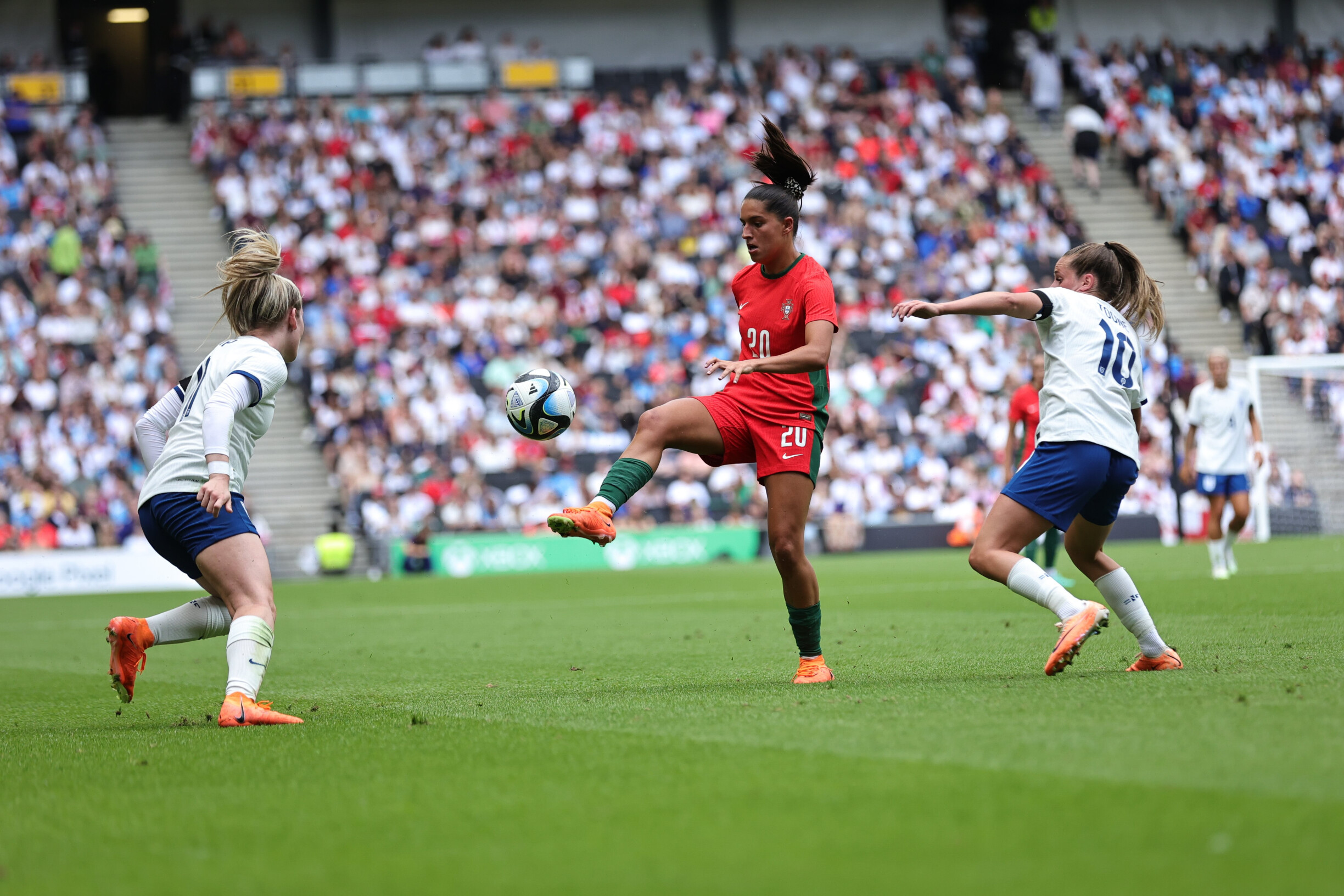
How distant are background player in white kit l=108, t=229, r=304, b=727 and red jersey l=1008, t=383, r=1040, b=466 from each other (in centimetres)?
849

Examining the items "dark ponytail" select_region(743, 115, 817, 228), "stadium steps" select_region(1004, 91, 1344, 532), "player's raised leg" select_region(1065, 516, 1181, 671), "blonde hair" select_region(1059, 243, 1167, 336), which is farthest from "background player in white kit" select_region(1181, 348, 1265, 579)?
"stadium steps" select_region(1004, 91, 1344, 532)

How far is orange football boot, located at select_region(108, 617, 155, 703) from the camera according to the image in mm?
6289

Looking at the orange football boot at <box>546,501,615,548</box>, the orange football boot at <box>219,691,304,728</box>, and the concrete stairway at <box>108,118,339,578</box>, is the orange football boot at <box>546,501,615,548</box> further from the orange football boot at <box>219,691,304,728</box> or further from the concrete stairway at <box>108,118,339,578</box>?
the concrete stairway at <box>108,118,339,578</box>

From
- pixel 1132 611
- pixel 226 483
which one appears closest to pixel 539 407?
pixel 226 483

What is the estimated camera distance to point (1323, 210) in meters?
30.6

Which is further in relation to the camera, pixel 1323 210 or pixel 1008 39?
pixel 1008 39

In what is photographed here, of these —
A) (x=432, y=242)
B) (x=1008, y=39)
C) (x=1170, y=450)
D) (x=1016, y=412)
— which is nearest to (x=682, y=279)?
(x=432, y=242)

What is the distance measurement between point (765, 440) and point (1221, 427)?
32.3 feet

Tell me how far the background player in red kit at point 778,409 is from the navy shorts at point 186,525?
5.41 feet

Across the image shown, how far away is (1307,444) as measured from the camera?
962 inches

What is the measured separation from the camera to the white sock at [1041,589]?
6371 millimetres

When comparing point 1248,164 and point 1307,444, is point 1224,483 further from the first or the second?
point 1248,164

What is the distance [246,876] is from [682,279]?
2522 centimetres

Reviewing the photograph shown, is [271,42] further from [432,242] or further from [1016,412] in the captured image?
[1016,412]
